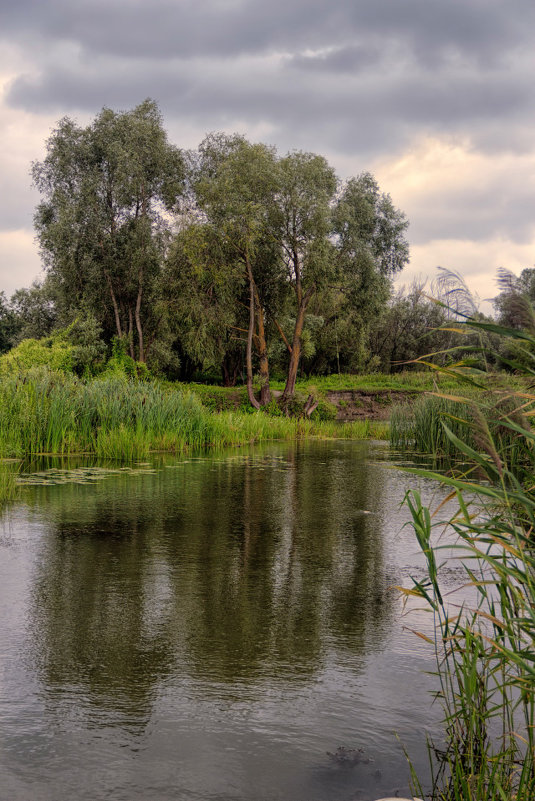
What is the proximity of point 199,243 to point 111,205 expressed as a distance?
7600 millimetres

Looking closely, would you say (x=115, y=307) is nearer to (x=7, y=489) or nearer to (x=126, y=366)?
(x=126, y=366)

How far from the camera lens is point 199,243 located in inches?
1046

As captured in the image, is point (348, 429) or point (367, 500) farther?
point (348, 429)

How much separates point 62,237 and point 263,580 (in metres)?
27.5

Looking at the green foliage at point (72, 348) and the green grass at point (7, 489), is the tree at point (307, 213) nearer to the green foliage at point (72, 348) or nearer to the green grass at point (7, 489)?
the green foliage at point (72, 348)

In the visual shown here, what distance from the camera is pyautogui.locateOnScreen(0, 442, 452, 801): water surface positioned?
107 inches

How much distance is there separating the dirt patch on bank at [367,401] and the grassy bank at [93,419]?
17.3m

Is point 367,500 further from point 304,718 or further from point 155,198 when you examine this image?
point 155,198

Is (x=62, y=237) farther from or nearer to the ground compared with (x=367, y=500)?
farther from the ground

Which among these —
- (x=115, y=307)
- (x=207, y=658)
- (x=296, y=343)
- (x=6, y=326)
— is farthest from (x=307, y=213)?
(x=6, y=326)

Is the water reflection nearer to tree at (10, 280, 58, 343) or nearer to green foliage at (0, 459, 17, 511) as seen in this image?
green foliage at (0, 459, 17, 511)

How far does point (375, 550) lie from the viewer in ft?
21.3

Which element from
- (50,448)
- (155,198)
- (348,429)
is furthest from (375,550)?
(155,198)

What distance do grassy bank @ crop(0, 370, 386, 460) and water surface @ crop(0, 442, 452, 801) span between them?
5515mm
